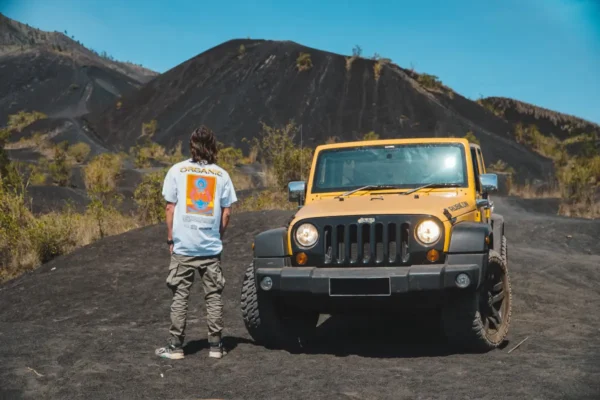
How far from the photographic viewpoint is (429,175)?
696cm

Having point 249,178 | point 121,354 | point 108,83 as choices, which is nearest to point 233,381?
point 121,354

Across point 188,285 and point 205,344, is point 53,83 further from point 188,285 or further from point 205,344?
point 188,285

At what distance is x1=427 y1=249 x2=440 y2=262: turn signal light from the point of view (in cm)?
572

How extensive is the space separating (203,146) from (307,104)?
43.1 m

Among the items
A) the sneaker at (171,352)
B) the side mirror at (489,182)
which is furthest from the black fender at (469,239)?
the sneaker at (171,352)

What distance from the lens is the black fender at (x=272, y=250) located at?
19.8ft

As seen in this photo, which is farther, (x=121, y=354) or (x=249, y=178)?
(x=249, y=178)

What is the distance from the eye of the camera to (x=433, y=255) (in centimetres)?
574

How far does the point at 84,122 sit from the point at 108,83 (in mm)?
39339

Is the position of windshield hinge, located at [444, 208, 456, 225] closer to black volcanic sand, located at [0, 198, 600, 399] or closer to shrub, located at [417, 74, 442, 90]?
black volcanic sand, located at [0, 198, 600, 399]

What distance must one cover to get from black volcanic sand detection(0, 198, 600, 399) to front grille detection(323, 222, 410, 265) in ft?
2.20

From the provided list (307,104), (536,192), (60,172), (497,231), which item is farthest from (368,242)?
(307,104)

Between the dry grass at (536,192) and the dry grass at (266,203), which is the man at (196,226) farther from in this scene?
the dry grass at (536,192)

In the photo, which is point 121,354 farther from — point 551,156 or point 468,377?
point 551,156
